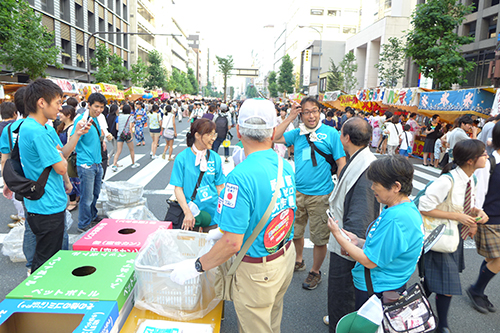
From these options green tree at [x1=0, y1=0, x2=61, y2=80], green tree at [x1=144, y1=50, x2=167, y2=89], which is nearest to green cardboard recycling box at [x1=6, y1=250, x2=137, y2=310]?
green tree at [x1=0, y1=0, x2=61, y2=80]

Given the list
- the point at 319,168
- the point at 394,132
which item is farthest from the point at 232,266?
the point at 394,132

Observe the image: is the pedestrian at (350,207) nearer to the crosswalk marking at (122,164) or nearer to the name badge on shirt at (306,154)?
the name badge on shirt at (306,154)

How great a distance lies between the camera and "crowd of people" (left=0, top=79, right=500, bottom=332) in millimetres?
1945

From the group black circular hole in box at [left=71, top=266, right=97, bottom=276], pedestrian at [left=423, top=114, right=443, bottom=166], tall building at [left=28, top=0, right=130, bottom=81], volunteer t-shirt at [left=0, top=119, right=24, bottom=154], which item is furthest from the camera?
tall building at [left=28, top=0, right=130, bottom=81]

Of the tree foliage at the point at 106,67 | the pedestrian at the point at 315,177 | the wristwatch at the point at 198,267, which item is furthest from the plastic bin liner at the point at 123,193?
the tree foliage at the point at 106,67

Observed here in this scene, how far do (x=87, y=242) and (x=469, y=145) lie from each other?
3.32m

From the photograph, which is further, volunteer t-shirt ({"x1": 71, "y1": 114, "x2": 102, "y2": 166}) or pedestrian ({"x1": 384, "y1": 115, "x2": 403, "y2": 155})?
pedestrian ({"x1": 384, "y1": 115, "x2": 403, "y2": 155})

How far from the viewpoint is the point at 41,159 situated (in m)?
2.82

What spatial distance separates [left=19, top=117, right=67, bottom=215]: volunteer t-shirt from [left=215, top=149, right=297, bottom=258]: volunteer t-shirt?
5.97ft

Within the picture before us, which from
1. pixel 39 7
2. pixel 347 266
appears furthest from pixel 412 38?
pixel 39 7

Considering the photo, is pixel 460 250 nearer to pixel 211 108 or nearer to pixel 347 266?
pixel 347 266

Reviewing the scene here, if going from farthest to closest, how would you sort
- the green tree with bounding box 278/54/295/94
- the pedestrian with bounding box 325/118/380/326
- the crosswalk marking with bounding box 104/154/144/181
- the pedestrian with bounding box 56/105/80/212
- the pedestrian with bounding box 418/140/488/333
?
the green tree with bounding box 278/54/295/94 → the crosswalk marking with bounding box 104/154/144/181 → the pedestrian with bounding box 56/105/80/212 → the pedestrian with bounding box 418/140/488/333 → the pedestrian with bounding box 325/118/380/326

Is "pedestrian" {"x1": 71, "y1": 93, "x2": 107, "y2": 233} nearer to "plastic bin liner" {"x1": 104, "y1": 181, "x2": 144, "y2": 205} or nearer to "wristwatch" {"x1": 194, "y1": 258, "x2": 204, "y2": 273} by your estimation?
"plastic bin liner" {"x1": 104, "y1": 181, "x2": 144, "y2": 205}

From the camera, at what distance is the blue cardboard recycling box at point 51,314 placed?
1.81 metres
